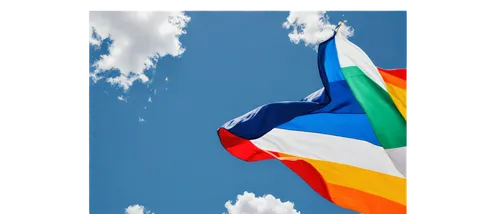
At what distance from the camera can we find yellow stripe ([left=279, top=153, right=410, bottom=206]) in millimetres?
5051

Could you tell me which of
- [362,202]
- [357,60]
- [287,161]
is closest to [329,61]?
[357,60]

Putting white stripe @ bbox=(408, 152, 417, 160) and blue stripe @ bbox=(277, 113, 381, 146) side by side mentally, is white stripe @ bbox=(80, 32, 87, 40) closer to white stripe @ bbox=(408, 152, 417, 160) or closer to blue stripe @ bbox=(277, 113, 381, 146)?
blue stripe @ bbox=(277, 113, 381, 146)

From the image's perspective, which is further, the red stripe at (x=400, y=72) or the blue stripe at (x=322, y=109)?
the red stripe at (x=400, y=72)

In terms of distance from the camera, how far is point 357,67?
511cm

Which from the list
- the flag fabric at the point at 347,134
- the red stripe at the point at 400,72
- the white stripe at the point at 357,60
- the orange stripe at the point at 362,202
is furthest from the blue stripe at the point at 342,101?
the orange stripe at the point at 362,202

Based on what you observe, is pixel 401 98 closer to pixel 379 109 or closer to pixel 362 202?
pixel 379 109

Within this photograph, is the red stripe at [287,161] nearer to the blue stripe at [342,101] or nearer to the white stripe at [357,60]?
the blue stripe at [342,101]

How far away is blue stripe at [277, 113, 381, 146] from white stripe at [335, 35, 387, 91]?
499mm

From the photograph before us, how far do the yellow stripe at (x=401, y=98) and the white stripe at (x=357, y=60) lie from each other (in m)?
0.13

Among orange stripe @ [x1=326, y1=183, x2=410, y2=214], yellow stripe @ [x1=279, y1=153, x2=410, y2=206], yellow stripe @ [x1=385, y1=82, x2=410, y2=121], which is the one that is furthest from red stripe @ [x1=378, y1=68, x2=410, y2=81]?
orange stripe @ [x1=326, y1=183, x2=410, y2=214]

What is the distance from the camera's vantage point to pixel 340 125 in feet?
16.9

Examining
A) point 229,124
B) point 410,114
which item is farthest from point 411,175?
point 229,124

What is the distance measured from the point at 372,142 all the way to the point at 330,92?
80 centimetres

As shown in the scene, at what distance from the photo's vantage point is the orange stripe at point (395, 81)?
5.20 metres
